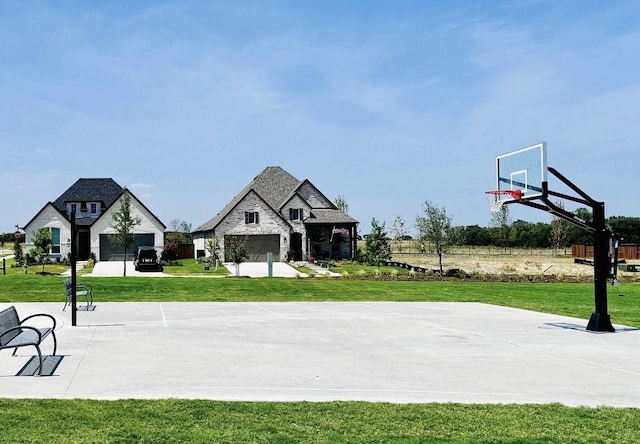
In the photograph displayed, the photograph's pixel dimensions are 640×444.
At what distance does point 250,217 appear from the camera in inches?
2199

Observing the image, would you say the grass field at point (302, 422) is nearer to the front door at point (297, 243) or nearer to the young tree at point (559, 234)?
the front door at point (297, 243)

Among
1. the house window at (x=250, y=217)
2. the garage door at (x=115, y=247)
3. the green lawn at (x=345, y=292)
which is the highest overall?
the house window at (x=250, y=217)

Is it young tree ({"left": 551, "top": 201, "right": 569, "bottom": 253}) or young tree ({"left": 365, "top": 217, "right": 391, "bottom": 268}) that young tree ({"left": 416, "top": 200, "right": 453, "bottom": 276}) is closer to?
young tree ({"left": 365, "top": 217, "right": 391, "bottom": 268})

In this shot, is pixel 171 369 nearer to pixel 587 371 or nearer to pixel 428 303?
pixel 587 371

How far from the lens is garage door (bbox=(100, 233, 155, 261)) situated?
54938 mm

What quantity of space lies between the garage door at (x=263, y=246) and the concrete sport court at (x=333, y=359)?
36.4m

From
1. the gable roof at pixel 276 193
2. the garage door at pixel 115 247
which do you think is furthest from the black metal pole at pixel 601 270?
the garage door at pixel 115 247

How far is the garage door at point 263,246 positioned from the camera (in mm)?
55906

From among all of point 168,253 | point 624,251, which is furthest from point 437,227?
point 624,251

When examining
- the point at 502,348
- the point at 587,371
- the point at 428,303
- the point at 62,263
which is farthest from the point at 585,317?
the point at 62,263

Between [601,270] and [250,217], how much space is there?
4176 centimetres

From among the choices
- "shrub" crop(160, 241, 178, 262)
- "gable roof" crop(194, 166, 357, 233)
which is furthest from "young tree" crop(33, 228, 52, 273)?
"gable roof" crop(194, 166, 357, 233)

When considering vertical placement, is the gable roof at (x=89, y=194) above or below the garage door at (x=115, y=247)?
above

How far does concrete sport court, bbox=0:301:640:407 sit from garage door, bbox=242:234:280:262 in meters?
36.4
